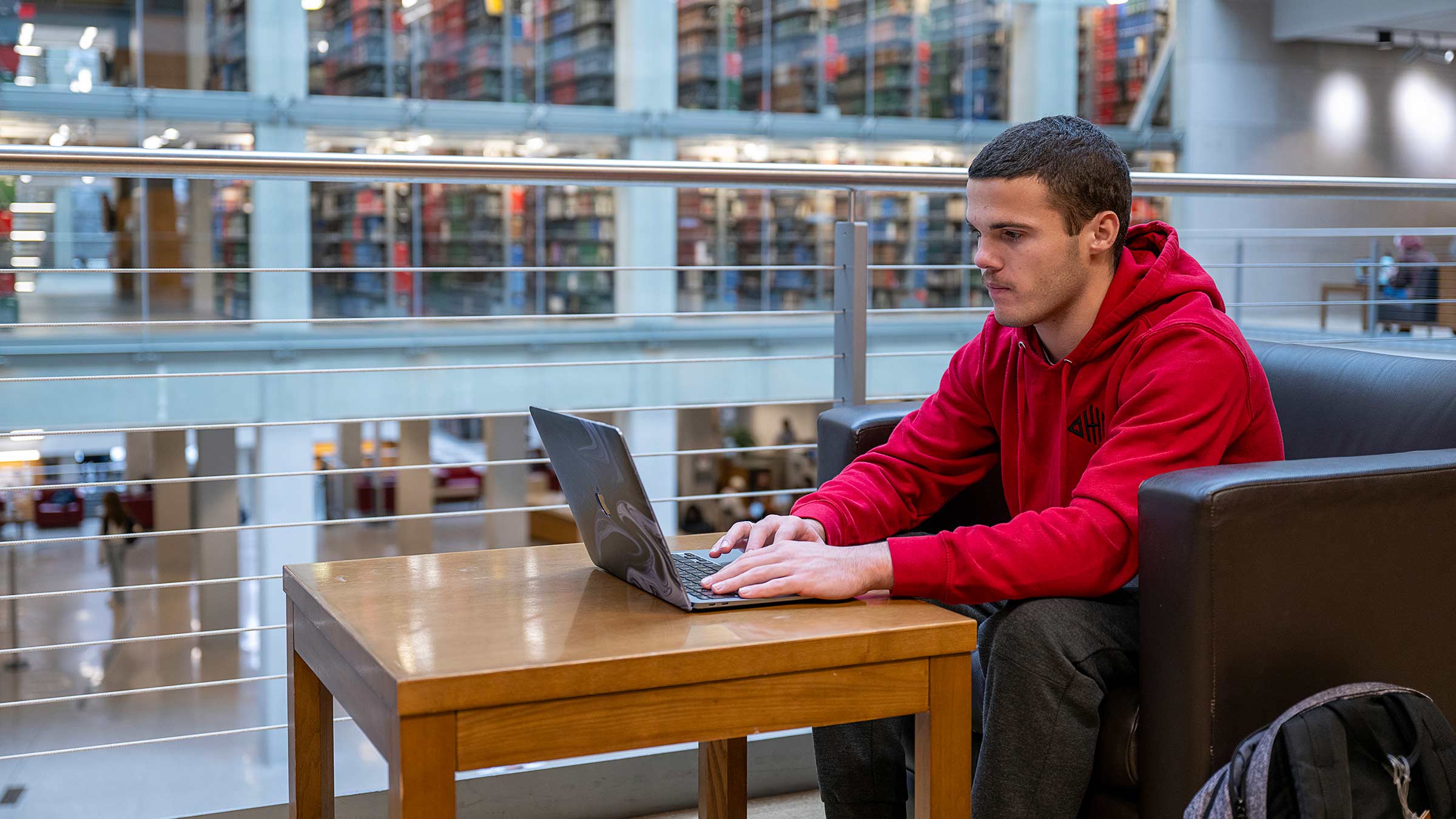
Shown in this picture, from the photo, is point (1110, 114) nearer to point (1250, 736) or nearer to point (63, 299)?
point (63, 299)

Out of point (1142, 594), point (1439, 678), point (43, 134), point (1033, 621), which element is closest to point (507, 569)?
point (1033, 621)

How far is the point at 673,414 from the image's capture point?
11.3 meters

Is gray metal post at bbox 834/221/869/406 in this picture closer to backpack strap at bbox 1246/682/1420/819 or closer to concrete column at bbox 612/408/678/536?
backpack strap at bbox 1246/682/1420/819

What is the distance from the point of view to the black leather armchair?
1.18 metres

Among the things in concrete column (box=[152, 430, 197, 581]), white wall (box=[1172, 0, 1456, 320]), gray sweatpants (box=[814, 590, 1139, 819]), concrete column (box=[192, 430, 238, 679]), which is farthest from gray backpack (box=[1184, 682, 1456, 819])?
white wall (box=[1172, 0, 1456, 320])

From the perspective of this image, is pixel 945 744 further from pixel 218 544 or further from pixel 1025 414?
pixel 218 544

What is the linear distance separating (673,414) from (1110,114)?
580 cm

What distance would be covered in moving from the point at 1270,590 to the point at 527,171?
123 centimetres

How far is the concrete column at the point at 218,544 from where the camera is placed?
366 inches

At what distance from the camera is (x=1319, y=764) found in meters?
1.10

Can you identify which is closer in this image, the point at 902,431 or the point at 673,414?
the point at 902,431

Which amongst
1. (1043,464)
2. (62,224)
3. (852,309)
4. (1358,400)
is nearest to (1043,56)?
(62,224)

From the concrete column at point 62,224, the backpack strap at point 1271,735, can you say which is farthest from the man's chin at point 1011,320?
the concrete column at point 62,224

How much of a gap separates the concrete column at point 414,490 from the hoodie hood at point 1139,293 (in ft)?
31.0
